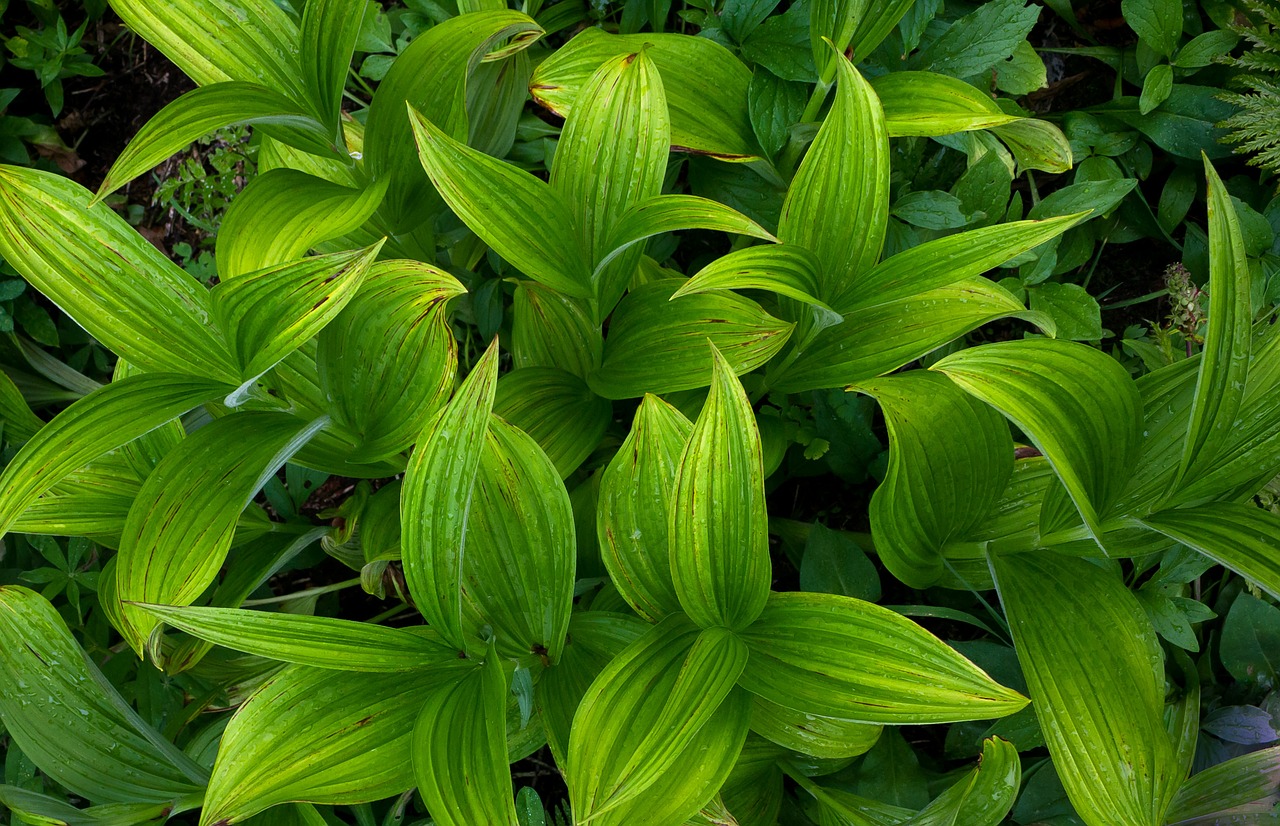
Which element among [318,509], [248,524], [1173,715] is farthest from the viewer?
[318,509]

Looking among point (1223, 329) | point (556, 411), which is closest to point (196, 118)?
point (556, 411)

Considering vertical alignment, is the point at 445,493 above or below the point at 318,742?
above

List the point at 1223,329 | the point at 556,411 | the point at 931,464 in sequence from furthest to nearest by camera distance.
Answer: the point at 556,411 < the point at 931,464 < the point at 1223,329

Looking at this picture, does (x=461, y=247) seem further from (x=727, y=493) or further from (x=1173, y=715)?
(x=1173, y=715)

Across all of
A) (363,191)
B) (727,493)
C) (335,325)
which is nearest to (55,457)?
(335,325)

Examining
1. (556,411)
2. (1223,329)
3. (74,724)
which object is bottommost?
(74,724)

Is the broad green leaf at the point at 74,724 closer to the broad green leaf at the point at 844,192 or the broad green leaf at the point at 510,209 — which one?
the broad green leaf at the point at 510,209

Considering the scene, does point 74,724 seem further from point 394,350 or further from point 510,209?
point 510,209
